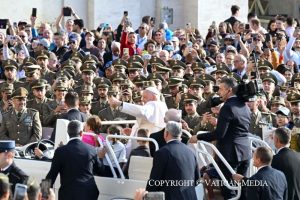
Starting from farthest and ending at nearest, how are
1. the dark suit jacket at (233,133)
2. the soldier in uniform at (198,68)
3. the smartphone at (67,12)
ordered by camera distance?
the smartphone at (67,12)
the soldier in uniform at (198,68)
the dark suit jacket at (233,133)

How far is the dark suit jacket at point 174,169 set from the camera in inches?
587

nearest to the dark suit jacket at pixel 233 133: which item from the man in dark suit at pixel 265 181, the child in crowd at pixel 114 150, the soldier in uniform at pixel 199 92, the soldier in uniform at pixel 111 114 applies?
the man in dark suit at pixel 265 181

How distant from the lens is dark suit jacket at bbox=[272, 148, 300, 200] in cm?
1541

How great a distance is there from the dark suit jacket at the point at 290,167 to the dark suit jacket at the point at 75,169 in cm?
228

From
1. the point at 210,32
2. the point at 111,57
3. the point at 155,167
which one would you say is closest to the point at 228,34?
the point at 210,32

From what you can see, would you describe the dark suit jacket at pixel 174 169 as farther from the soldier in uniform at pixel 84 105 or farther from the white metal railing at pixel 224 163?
the soldier in uniform at pixel 84 105

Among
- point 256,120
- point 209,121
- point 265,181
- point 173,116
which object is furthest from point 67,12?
point 265,181

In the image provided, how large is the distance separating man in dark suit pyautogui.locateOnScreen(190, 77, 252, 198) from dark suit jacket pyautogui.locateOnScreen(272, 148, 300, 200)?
0.72 metres

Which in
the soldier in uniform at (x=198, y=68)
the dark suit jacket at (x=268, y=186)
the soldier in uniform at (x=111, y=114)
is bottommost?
the dark suit jacket at (x=268, y=186)

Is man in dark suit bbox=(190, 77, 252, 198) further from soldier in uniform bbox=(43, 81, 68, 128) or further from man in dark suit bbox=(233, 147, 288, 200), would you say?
soldier in uniform bbox=(43, 81, 68, 128)

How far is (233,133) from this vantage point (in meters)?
16.1

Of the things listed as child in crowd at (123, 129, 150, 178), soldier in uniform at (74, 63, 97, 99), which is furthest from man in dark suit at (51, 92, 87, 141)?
soldier in uniform at (74, 63, 97, 99)

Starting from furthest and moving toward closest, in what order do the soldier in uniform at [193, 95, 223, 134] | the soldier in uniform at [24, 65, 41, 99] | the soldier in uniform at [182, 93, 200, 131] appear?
the soldier in uniform at [24, 65, 41, 99] → the soldier in uniform at [182, 93, 200, 131] → the soldier in uniform at [193, 95, 223, 134]

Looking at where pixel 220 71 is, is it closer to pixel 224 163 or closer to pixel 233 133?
pixel 233 133
